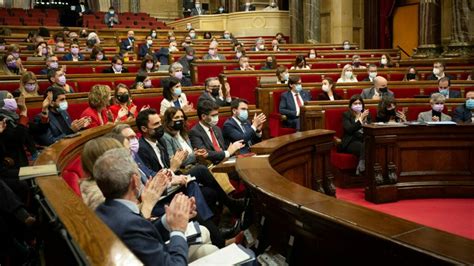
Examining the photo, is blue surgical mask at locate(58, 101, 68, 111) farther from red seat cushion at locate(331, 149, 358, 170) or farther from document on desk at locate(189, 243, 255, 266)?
document on desk at locate(189, 243, 255, 266)

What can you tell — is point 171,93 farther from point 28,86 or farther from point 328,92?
point 328,92

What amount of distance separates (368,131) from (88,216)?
4069mm

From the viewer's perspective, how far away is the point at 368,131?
212 inches

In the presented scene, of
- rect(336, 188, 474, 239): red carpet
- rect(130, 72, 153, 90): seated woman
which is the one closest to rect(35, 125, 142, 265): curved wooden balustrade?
rect(336, 188, 474, 239): red carpet

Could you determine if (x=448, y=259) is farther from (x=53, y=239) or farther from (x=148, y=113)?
(x=148, y=113)

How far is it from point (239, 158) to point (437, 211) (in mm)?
2561

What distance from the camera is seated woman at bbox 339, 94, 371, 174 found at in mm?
6031

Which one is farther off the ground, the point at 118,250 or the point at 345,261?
the point at 118,250

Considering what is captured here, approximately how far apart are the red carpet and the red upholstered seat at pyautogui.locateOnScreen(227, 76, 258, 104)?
319 centimetres

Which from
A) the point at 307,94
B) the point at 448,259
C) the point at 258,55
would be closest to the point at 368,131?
the point at 307,94

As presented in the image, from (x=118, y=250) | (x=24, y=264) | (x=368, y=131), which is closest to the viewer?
(x=118, y=250)

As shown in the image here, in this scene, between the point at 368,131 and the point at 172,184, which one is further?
the point at 368,131

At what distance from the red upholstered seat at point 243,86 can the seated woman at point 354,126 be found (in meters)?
2.58

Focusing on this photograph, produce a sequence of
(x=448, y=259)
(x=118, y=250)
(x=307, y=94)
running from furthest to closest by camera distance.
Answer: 1. (x=307, y=94)
2. (x=448, y=259)
3. (x=118, y=250)
